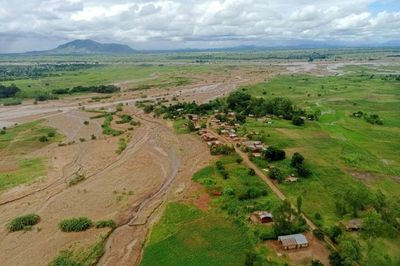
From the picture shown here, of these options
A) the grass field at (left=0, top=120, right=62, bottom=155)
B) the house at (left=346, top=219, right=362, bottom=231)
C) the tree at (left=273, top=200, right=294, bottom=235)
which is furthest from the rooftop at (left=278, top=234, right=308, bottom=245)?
the grass field at (left=0, top=120, right=62, bottom=155)

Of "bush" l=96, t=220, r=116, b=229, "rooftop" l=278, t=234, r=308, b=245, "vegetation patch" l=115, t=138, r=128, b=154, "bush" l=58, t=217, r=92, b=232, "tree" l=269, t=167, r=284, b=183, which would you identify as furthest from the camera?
"vegetation patch" l=115, t=138, r=128, b=154

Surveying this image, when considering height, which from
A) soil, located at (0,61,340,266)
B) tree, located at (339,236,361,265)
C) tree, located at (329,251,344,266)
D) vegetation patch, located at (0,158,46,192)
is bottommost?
soil, located at (0,61,340,266)

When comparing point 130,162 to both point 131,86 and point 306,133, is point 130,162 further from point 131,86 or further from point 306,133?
point 131,86

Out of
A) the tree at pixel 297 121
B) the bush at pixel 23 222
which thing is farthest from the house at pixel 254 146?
the bush at pixel 23 222

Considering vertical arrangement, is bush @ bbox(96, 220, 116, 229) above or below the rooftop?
below

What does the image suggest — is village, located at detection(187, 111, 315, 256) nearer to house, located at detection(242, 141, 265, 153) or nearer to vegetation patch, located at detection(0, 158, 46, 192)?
house, located at detection(242, 141, 265, 153)

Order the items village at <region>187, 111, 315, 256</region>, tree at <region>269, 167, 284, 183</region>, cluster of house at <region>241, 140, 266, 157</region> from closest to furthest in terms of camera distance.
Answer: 1. village at <region>187, 111, 315, 256</region>
2. tree at <region>269, 167, 284, 183</region>
3. cluster of house at <region>241, 140, 266, 157</region>

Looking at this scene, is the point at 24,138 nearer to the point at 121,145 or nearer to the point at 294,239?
the point at 121,145

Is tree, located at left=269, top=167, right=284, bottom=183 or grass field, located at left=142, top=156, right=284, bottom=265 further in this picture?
tree, located at left=269, top=167, right=284, bottom=183
